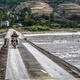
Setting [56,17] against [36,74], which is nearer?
[36,74]

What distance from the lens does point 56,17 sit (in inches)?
7234

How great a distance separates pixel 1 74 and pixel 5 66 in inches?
164

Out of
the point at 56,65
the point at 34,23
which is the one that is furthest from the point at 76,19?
the point at 56,65

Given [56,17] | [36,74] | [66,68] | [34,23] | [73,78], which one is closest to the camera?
[73,78]

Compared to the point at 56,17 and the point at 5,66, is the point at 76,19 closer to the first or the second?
the point at 56,17

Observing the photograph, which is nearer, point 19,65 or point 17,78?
point 17,78

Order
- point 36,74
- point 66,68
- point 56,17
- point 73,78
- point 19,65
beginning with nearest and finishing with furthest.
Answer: point 73,78 < point 36,74 < point 66,68 < point 19,65 < point 56,17

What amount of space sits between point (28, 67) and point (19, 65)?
1.47m

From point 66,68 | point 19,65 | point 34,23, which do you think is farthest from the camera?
point 34,23

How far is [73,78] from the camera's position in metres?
20.8

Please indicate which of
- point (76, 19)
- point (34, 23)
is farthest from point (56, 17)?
point (34, 23)

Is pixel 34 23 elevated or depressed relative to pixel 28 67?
depressed

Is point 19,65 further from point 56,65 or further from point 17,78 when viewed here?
point 17,78

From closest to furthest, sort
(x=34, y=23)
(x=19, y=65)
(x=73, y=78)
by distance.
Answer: (x=73, y=78) → (x=19, y=65) → (x=34, y=23)
